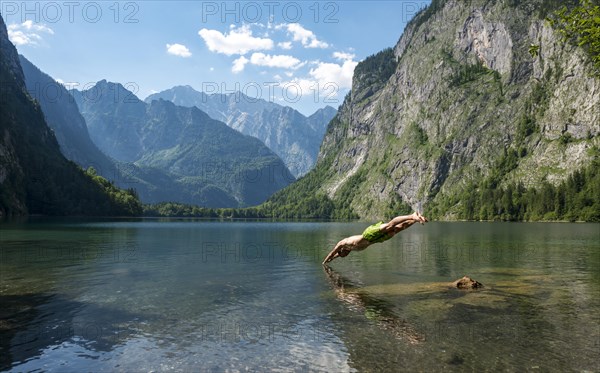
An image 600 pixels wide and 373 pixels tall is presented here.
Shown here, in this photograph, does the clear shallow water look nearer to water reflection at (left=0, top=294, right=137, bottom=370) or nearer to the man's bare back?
water reflection at (left=0, top=294, right=137, bottom=370)

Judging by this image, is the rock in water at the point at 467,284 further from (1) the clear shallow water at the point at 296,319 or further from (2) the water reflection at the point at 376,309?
(2) the water reflection at the point at 376,309

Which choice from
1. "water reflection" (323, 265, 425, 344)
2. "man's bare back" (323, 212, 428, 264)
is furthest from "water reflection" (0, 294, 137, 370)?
"man's bare back" (323, 212, 428, 264)

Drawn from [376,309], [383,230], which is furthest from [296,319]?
[383,230]

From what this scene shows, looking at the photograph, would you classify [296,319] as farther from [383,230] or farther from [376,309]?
[383,230]

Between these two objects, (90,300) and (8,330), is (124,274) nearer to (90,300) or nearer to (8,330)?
(90,300)

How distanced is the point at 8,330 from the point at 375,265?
35.5m

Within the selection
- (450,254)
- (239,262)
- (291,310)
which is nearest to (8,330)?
(291,310)

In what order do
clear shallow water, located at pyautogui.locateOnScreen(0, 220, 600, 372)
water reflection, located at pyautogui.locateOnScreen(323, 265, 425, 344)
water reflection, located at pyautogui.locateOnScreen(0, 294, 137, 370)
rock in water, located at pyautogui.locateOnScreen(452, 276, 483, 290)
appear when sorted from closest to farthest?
clear shallow water, located at pyautogui.locateOnScreen(0, 220, 600, 372) → water reflection, located at pyautogui.locateOnScreen(0, 294, 137, 370) → water reflection, located at pyautogui.locateOnScreen(323, 265, 425, 344) → rock in water, located at pyautogui.locateOnScreen(452, 276, 483, 290)

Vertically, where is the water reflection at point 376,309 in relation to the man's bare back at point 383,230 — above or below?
below

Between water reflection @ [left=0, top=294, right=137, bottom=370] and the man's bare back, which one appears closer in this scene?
water reflection @ [left=0, top=294, right=137, bottom=370]

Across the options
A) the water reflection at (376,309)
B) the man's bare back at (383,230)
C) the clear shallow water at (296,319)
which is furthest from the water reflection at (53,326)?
the man's bare back at (383,230)

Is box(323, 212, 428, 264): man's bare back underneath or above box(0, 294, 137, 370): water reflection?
above

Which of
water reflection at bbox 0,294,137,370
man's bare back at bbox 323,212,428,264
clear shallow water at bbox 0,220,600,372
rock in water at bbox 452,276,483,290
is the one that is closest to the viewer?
clear shallow water at bbox 0,220,600,372

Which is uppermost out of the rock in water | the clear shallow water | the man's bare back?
the man's bare back
